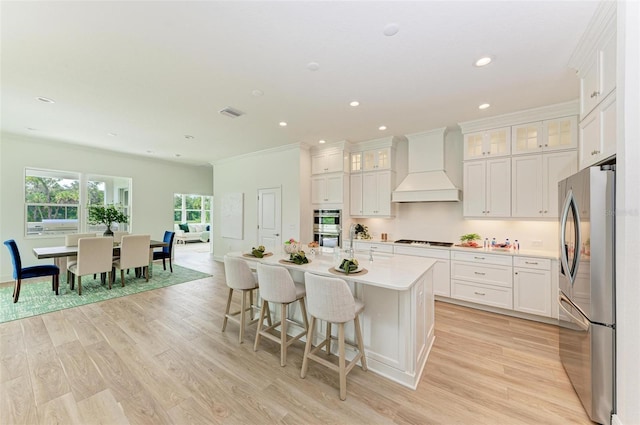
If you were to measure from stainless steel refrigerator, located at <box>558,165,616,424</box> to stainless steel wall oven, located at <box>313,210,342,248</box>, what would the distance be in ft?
11.8

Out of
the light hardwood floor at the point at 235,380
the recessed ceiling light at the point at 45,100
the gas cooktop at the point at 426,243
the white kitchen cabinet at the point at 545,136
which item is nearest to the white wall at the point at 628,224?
the light hardwood floor at the point at 235,380

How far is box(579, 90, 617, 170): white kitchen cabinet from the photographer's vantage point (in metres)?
1.79

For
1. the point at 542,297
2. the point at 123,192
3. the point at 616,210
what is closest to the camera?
the point at 616,210

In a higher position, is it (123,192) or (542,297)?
(123,192)

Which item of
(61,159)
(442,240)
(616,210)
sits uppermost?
(61,159)

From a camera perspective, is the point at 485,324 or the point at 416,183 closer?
the point at 485,324

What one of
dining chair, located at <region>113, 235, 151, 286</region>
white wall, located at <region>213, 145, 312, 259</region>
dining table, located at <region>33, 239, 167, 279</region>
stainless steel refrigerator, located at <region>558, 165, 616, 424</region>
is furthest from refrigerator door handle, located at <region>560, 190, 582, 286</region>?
dining table, located at <region>33, 239, 167, 279</region>

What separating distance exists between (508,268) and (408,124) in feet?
8.62

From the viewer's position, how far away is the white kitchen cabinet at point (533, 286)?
316 centimetres

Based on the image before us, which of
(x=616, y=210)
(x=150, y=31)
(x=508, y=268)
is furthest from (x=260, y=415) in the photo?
(x=508, y=268)

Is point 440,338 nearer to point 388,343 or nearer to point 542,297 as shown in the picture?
point 388,343

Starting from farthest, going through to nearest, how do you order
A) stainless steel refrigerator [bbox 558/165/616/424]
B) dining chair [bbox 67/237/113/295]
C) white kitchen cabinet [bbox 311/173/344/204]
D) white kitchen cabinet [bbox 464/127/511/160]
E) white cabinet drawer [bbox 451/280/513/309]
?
1. white kitchen cabinet [bbox 311/173/344/204]
2. dining chair [bbox 67/237/113/295]
3. white kitchen cabinet [bbox 464/127/511/160]
4. white cabinet drawer [bbox 451/280/513/309]
5. stainless steel refrigerator [bbox 558/165/616/424]

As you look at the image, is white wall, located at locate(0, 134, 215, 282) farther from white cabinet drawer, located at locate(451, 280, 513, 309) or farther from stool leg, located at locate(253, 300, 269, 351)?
white cabinet drawer, located at locate(451, 280, 513, 309)

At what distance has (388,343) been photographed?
7.09 feet
